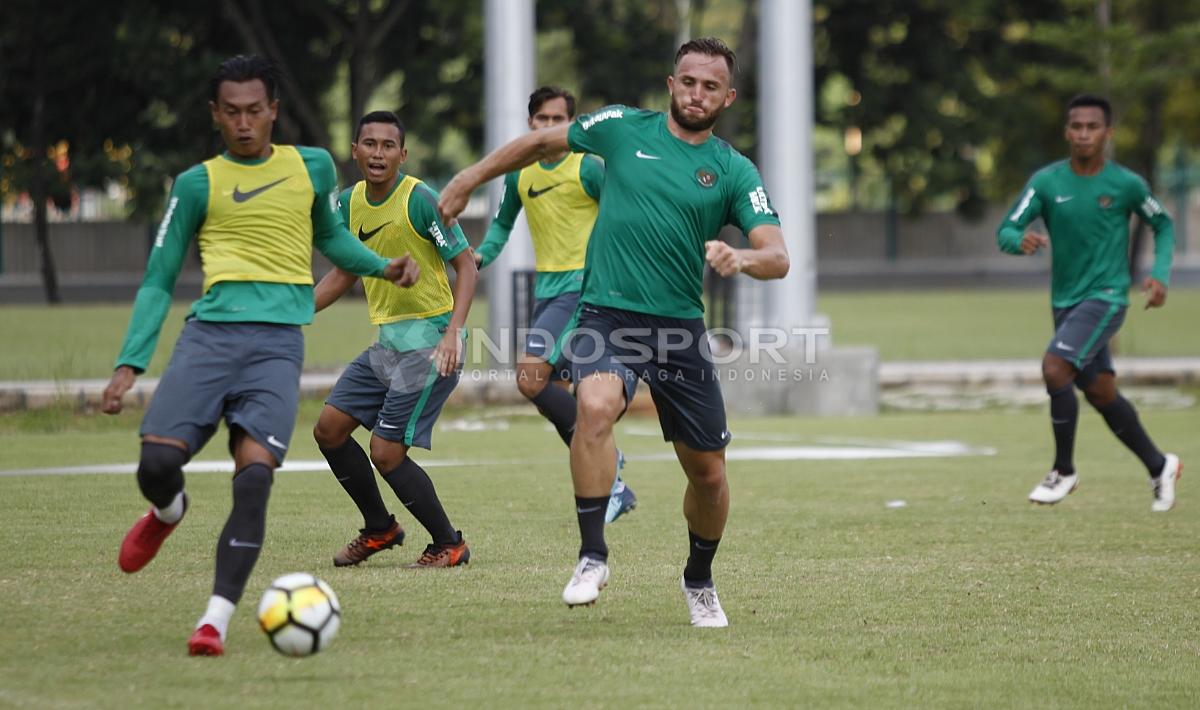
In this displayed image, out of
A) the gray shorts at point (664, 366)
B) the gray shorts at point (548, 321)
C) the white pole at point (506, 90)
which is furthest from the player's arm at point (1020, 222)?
the white pole at point (506, 90)

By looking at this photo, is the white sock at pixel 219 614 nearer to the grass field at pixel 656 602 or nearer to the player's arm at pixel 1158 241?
the grass field at pixel 656 602

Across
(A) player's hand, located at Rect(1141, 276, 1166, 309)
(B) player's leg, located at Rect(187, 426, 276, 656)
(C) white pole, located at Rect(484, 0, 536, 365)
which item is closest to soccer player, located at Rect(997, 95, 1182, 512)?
(A) player's hand, located at Rect(1141, 276, 1166, 309)

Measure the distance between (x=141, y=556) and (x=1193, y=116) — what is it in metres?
42.0

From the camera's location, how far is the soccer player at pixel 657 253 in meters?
6.68

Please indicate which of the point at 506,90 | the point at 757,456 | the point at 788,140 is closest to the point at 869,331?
the point at 788,140

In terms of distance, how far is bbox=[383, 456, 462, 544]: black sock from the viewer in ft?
27.1

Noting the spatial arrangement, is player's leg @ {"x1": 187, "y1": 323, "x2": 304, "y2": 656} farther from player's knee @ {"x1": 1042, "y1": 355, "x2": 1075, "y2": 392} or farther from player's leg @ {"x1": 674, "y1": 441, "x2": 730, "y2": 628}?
player's knee @ {"x1": 1042, "y1": 355, "x2": 1075, "y2": 392}

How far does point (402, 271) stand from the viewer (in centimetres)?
671

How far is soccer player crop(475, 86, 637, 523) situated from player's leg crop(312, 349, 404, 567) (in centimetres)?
206

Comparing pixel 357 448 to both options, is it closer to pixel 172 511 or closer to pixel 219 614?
pixel 172 511

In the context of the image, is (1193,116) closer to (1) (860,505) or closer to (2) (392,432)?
(1) (860,505)

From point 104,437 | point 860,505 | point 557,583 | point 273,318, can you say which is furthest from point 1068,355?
point 104,437

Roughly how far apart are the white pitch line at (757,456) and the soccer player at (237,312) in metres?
5.64

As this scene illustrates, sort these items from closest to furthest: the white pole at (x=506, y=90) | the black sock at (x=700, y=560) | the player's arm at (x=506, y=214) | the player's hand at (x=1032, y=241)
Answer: the black sock at (x=700, y=560) < the player's arm at (x=506, y=214) < the player's hand at (x=1032, y=241) < the white pole at (x=506, y=90)
